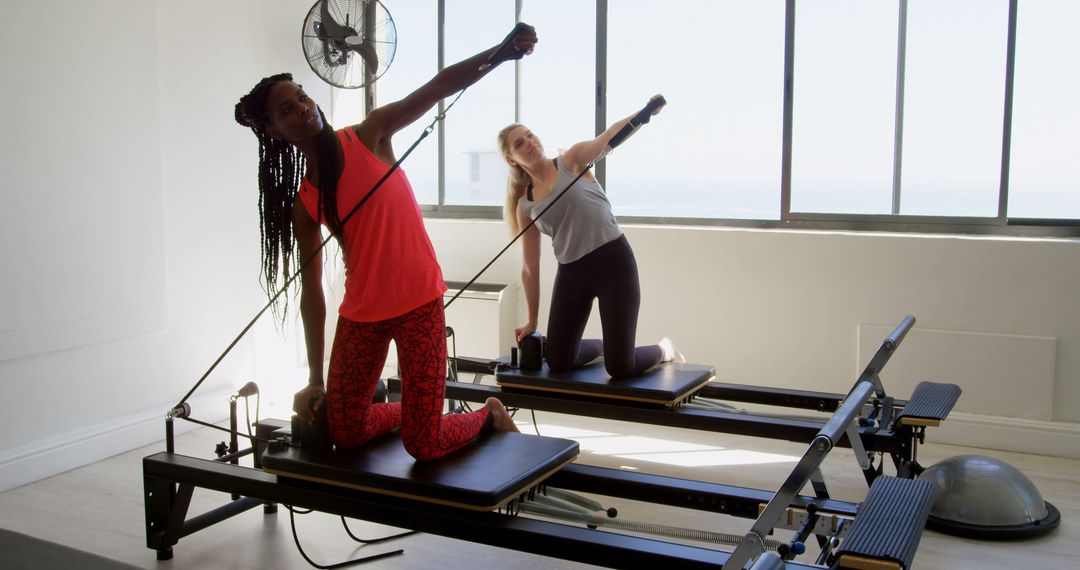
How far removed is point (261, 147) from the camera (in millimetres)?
Answer: 2355

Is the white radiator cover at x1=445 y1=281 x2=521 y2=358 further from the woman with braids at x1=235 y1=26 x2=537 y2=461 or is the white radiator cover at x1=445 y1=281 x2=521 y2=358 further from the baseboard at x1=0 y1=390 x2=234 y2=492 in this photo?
the woman with braids at x1=235 y1=26 x2=537 y2=461

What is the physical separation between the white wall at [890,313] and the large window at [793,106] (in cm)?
21

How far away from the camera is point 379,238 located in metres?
2.29

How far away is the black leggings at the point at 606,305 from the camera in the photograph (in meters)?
3.52

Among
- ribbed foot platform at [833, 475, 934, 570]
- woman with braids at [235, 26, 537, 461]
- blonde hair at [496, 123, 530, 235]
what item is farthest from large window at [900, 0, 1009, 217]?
woman with braids at [235, 26, 537, 461]

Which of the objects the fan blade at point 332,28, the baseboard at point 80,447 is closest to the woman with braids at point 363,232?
the baseboard at point 80,447

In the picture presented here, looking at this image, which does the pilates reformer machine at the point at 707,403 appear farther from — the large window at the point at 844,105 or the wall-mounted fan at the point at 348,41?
the wall-mounted fan at the point at 348,41

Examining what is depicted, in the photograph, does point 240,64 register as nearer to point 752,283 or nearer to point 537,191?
point 537,191

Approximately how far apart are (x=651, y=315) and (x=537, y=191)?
4.34 ft

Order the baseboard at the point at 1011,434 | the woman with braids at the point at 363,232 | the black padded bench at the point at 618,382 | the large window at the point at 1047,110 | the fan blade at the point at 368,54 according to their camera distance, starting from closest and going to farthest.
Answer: the woman with braids at the point at 363,232
the black padded bench at the point at 618,382
the baseboard at the point at 1011,434
the large window at the point at 1047,110
the fan blade at the point at 368,54

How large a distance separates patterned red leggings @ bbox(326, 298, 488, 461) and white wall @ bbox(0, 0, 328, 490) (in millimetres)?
1754

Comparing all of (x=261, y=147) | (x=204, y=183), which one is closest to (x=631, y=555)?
(x=261, y=147)

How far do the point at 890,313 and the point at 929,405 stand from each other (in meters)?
1.15

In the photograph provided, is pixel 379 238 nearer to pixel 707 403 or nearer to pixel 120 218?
pixel 707 403
